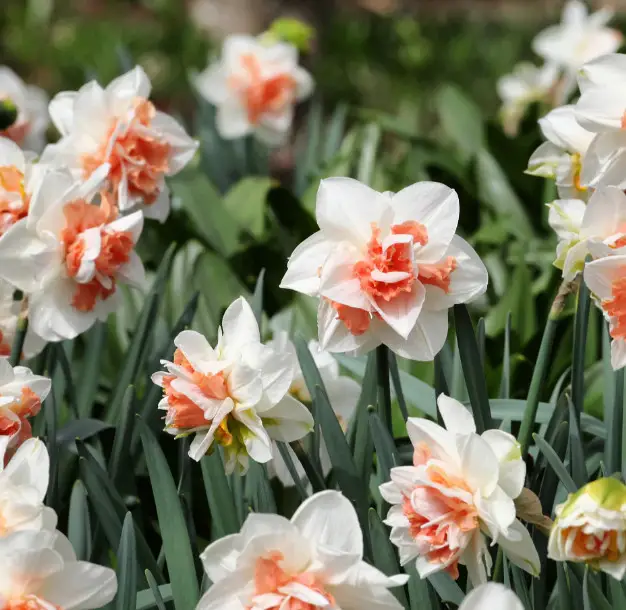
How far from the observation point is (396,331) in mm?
651

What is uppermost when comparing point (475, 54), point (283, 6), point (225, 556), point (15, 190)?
point (15, 190)

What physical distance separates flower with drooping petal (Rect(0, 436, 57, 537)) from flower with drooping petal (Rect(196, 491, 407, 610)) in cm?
11

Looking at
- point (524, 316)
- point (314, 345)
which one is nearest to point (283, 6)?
point (524, 316)

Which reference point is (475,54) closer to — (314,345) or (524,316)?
(524,316)

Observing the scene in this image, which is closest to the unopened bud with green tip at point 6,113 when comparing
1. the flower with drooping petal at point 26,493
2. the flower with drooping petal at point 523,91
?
the flower with drooping petal at point 26,493

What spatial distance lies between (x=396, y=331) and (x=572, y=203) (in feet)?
0.67

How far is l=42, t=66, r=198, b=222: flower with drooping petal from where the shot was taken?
877 millimetres

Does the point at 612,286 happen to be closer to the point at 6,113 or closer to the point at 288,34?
the point at 6,113

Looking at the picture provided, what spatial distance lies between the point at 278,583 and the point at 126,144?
501mm

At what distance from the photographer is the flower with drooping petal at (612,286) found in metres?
0.61

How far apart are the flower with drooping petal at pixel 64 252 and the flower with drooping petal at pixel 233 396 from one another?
160mm

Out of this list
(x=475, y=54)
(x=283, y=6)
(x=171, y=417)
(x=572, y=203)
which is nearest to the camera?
(x=171, y=417)

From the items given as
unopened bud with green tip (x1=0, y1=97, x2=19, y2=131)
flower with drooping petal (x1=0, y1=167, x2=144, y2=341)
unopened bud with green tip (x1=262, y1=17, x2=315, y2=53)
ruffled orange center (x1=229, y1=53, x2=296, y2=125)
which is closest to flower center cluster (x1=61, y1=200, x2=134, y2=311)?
flower with drooping petal (x1=0, y1=167, x2=144, y2=341)

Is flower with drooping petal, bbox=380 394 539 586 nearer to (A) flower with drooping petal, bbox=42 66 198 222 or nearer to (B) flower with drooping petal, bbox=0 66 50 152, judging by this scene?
(A) flower with drooping petal, bbox=42 66 198 222
